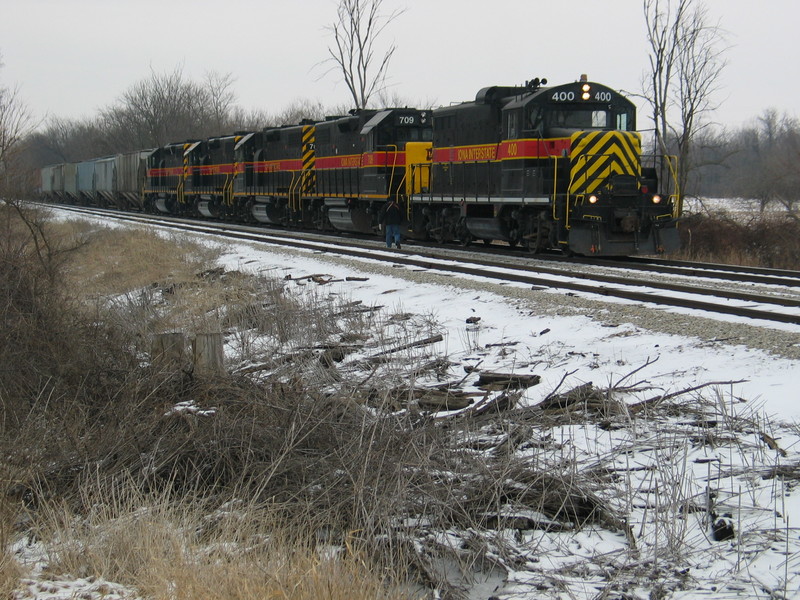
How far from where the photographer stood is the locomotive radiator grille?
50.5 feet

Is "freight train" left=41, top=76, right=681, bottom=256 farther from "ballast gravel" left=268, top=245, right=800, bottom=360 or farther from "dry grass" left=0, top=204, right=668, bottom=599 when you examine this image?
"dry grass" left=0, top=204, right=668, bottom=599

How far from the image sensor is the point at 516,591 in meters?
4.14

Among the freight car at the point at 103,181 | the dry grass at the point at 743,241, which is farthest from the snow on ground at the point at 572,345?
the freight car at the point at 103,181

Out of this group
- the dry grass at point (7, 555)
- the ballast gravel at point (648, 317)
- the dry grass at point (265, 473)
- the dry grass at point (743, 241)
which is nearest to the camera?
the dry grass at point (7, 555)

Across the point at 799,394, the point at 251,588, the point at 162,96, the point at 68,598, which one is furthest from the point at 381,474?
the point at 162,96

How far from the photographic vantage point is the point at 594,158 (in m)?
15.5

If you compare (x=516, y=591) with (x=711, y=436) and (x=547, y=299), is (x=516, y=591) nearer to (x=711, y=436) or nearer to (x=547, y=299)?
(x=711, y=436)

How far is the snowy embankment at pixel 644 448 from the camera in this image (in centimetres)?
419

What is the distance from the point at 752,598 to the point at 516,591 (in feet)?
3.47

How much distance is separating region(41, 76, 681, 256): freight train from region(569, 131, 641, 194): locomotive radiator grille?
2 centimetres

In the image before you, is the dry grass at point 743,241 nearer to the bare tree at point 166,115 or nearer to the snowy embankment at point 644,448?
the snowy embankment at point 644,448

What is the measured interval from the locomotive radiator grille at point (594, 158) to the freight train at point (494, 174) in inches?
0.7

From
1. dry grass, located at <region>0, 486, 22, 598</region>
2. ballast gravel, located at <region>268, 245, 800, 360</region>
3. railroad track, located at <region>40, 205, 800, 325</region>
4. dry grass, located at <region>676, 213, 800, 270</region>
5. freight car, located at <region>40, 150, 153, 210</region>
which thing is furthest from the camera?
freight car, located at <region>40, 150, 153, 210</region>

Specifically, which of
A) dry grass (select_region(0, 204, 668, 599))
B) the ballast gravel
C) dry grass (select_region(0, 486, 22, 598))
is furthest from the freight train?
dry grass (select_region(0, 486, 22, 598))
